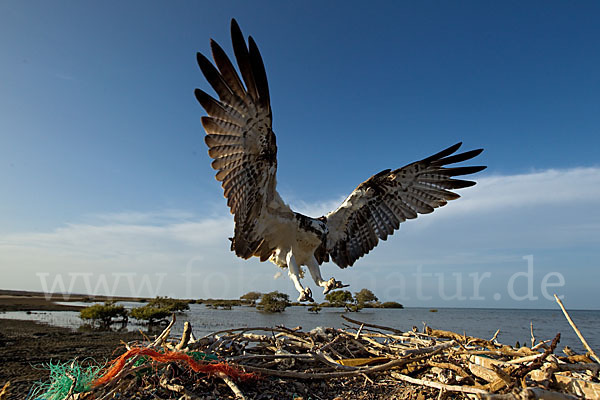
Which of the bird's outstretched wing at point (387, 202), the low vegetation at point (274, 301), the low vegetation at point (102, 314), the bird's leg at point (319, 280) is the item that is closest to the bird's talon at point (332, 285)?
the bird's leg at point (319, 280)

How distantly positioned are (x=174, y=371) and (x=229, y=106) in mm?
3019

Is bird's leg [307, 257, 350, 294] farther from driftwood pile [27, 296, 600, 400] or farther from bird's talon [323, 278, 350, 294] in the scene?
driftwood pile [27, 296, 600, 400]

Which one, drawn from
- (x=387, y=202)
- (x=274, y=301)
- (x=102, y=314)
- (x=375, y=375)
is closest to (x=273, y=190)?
(x=375, y=375)

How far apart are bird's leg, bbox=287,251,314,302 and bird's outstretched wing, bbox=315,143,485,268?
0.90 metres

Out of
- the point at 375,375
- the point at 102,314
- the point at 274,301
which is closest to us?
the point at 375,375

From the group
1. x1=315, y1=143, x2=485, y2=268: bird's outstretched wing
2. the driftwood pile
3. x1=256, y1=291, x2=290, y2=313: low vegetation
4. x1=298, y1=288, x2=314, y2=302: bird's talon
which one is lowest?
x1=256, y1=291, x2=290, y2=313: low vegetation

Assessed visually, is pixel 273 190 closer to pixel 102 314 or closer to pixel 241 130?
pixel 241 130

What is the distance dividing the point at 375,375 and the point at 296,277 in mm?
2505

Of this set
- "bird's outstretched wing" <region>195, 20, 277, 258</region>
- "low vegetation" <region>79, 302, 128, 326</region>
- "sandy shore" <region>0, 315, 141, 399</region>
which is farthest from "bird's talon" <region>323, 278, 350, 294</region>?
"low vegetation" <region>79, 302, 128, 326</region>

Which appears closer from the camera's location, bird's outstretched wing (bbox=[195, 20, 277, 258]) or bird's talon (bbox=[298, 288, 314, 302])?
bird's outstretched wing (bbox=[195, 20, 277, 258])

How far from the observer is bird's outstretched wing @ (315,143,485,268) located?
6.38 meters

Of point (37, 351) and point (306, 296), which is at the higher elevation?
point (306, 296)

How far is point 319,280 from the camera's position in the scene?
5.46m

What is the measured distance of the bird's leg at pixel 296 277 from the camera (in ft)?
16.0
